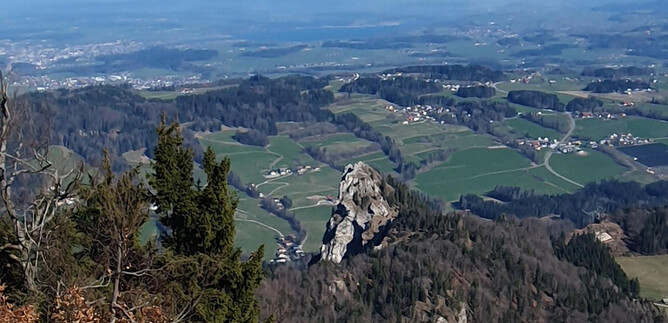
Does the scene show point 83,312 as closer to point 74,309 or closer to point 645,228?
point 74,309

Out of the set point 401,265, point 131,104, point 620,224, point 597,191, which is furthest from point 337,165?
point 401,265

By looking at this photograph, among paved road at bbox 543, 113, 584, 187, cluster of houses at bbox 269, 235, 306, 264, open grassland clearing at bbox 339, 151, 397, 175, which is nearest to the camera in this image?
cluster of houses at bbox 269, 235, 306, 264

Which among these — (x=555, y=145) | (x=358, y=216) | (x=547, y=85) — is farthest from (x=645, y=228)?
(x=547, y=85)

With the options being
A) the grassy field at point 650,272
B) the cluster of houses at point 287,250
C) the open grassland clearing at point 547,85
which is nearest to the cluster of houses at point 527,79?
the open grassland clearing at point 547,85

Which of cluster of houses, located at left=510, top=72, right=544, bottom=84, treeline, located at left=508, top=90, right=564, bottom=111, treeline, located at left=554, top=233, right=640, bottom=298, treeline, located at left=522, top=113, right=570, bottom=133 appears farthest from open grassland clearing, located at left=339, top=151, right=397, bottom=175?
cluster of houses, located at left=510, top=72, right=544, bottom=84

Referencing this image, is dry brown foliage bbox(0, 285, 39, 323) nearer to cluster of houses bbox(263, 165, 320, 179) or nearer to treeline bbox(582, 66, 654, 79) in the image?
cluster of houses bbox(263, 165, 320, 179)

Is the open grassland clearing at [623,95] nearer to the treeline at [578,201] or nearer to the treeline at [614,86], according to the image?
the treeline at [614,86]

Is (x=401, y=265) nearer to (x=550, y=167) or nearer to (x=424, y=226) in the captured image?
(x=424, y=226)
